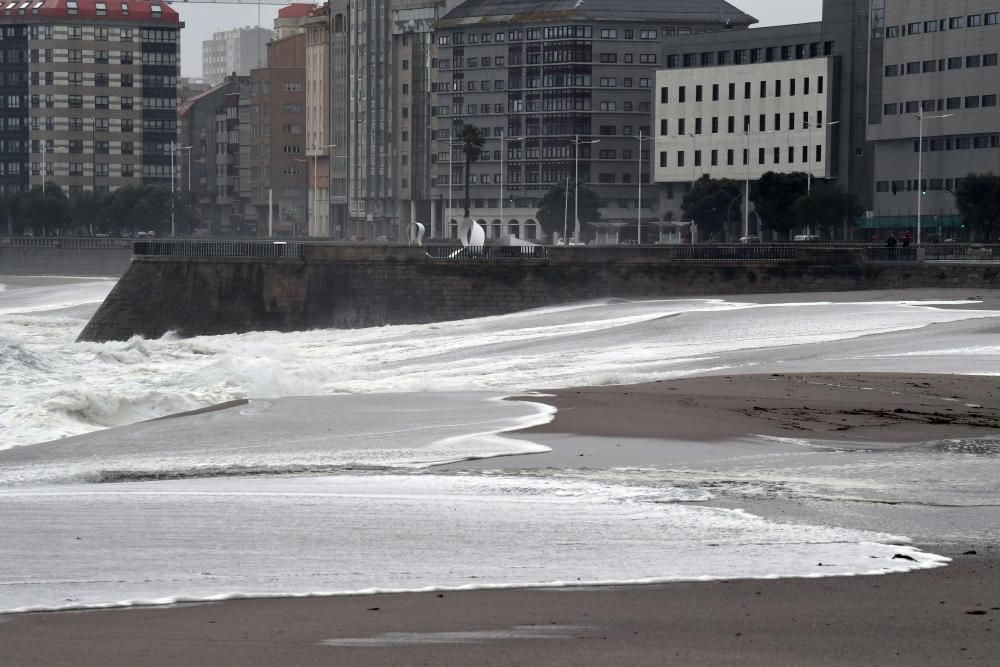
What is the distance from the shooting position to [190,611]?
38.4ft

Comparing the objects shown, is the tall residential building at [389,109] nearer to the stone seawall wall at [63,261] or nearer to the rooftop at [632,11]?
the rooftop at [632,11]

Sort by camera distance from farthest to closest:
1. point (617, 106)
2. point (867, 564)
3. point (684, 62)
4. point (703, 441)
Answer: point (617, 106) → point (684, 62) → point (703, 441) → point (867, 564)

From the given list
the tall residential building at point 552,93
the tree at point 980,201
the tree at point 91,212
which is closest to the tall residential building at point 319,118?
the tall residential building at point 552,93

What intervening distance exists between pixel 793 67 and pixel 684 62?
12.3 metres

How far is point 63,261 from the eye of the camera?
114000mm

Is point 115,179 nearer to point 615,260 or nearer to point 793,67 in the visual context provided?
point 793,67

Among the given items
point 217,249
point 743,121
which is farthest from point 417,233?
point 743,121

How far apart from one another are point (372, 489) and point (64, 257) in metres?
102

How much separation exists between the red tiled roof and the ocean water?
15158 centimetres

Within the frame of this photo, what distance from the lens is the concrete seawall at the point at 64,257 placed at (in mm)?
112312

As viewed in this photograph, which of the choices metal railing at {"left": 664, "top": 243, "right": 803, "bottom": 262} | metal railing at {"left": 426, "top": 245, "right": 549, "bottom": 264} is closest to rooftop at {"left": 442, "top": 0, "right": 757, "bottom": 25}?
metal railing at {"left": 426, "top": 245, "right": 549, "bottom": 264}

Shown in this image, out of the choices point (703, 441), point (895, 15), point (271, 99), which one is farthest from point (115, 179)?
point (703, 441)

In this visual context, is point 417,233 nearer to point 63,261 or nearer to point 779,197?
point 779,197

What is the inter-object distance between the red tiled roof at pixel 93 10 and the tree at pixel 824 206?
103m
